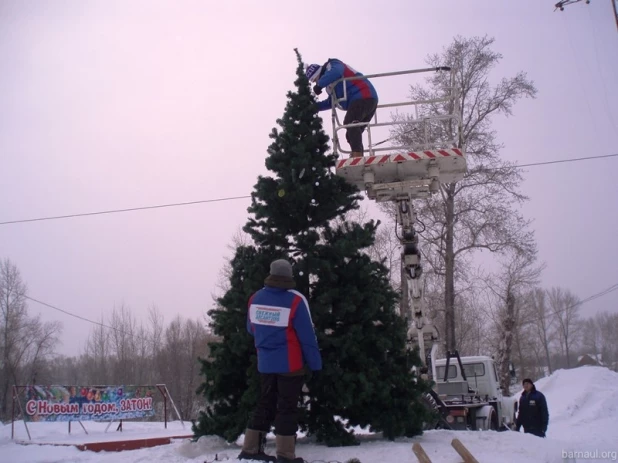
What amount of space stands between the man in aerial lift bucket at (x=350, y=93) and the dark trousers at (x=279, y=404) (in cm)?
490

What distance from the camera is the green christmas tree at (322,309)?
655 centimetres

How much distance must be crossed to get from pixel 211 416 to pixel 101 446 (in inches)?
242

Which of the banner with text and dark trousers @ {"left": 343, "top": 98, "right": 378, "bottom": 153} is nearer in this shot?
dark trousers @ {"left": 343, "top": 98, "right": 378, "bottom": 153}

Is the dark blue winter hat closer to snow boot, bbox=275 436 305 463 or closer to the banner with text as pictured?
snow boot, bbox=275 436 305 463

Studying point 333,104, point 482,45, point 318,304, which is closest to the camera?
point 318,304

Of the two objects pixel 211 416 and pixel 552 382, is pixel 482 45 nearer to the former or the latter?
pixel 552 382

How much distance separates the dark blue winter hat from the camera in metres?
9.71

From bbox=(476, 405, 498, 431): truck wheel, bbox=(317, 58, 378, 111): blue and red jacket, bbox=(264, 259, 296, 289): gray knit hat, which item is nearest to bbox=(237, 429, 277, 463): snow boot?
bbox=(264, 259, 296, 289): gray knit hat

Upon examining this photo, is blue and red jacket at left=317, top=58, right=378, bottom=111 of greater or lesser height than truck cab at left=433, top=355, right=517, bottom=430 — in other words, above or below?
above

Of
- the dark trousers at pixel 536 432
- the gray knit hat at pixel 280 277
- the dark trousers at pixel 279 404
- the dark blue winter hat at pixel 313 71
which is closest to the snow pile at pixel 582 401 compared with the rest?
the dark trousers at pixel 536 432

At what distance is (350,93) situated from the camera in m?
9.75

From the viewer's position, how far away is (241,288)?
7.07 m

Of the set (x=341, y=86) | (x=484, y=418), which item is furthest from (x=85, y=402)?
(x=341, y=86)

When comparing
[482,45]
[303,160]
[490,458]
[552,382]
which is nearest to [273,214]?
[303,160]
